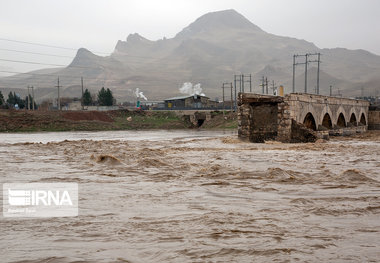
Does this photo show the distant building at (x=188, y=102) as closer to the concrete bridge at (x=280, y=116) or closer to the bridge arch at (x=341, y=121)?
the bridge arch at (x=341, y=121)

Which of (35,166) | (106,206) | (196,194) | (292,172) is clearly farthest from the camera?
(35,166)

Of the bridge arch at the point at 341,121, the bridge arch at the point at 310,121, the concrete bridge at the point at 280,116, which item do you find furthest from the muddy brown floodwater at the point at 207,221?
the bridge arch at the point at 341,121

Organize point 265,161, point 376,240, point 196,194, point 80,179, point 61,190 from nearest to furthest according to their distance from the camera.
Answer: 1. point 376,240
2. point 196,194
3. point 61,190
4. point 80,179
5. point 265,161

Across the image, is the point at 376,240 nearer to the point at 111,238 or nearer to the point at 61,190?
the point at 111,238

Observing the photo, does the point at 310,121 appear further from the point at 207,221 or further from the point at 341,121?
the point at 207,221

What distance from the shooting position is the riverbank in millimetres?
48250

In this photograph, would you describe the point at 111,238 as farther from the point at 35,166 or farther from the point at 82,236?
the point at 35,166

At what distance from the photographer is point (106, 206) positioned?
6.95 m

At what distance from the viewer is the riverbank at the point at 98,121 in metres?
48.2

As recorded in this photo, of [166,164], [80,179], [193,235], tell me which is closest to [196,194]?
[193,235]

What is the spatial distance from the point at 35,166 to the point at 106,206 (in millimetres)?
7041

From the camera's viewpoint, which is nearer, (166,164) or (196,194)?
(196,194)

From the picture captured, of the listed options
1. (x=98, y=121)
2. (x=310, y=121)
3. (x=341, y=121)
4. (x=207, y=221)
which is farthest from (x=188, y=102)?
(x=207, y=221)

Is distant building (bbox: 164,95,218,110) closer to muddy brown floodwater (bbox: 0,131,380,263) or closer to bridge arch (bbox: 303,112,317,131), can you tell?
bridge arch (bbox: 303,112,317,131)
